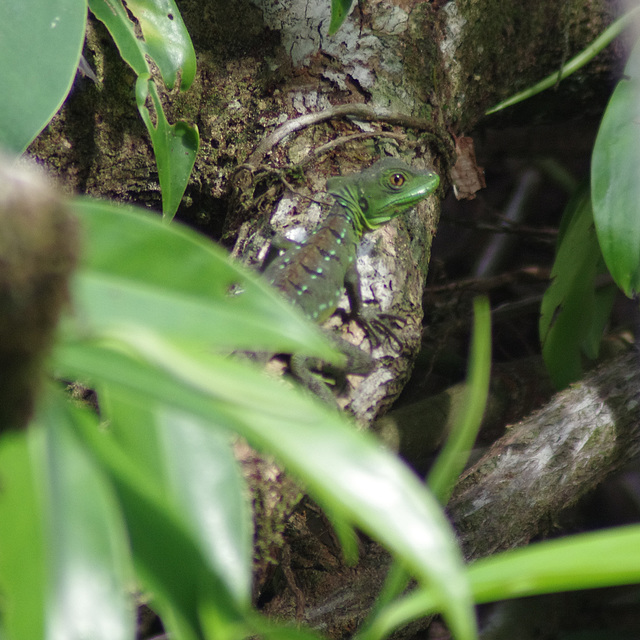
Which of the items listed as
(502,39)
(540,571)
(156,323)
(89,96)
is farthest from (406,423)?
(156,323)

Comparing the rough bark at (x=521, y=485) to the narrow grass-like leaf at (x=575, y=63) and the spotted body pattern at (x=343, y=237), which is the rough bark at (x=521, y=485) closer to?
the spotted body pattern at (x=343, y=237)

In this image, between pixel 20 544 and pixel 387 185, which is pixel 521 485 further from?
pixel 20 544

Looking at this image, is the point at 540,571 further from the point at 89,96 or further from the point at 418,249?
the point at 89,96

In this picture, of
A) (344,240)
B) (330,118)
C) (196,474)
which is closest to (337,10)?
(330,118)

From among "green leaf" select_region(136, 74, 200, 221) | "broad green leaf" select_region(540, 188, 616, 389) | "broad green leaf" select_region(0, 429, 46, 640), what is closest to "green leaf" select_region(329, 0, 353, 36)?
"green leaf" select_region(136, 74, 200, 221)

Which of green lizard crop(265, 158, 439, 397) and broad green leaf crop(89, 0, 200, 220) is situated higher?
broad green leaf crop(89, 0, 200, 220)

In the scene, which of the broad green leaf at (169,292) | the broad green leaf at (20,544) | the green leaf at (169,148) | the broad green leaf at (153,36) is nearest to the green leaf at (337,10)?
the broad green leaf at (153,36)

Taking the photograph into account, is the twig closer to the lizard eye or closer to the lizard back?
the lizard eye
